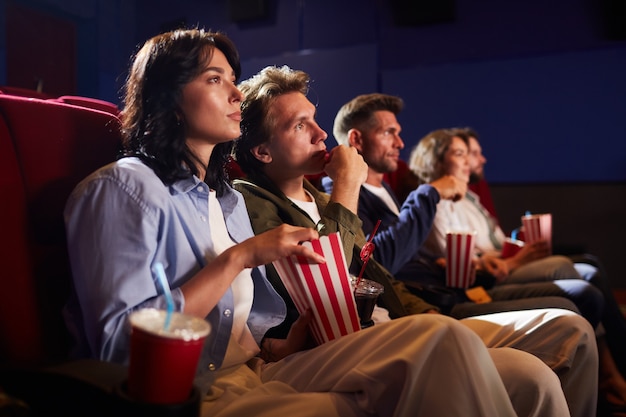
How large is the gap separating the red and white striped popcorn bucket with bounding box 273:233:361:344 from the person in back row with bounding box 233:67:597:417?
9.5 inches

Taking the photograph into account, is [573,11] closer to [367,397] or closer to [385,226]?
[385,226]

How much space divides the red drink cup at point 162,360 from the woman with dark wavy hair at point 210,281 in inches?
10.2

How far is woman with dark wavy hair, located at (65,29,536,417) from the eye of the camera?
3.66 ft

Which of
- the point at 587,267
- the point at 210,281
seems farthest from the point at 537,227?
the point at 210,281

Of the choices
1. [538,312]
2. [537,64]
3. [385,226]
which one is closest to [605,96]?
[537,64]

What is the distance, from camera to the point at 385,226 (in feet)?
7.69

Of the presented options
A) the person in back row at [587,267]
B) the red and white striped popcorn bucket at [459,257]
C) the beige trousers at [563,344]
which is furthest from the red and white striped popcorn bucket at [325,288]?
the person in back row at [587,267]

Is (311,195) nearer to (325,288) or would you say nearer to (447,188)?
(325,288)

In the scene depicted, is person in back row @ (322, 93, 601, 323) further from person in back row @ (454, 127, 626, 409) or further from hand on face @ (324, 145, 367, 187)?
hand on face @ (324, 145, 367, 187)

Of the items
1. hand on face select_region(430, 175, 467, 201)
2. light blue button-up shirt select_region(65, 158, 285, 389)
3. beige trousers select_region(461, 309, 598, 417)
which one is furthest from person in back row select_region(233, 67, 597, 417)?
hand on face select_region(430, 175, 467, 201)

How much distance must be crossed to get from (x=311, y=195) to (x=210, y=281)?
2.89 ft

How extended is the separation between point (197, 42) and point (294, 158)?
526 mm

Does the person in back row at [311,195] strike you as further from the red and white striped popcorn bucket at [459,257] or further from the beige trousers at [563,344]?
the red and white striped popcorn bucket at [459,257]

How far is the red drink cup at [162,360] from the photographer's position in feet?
2.69
